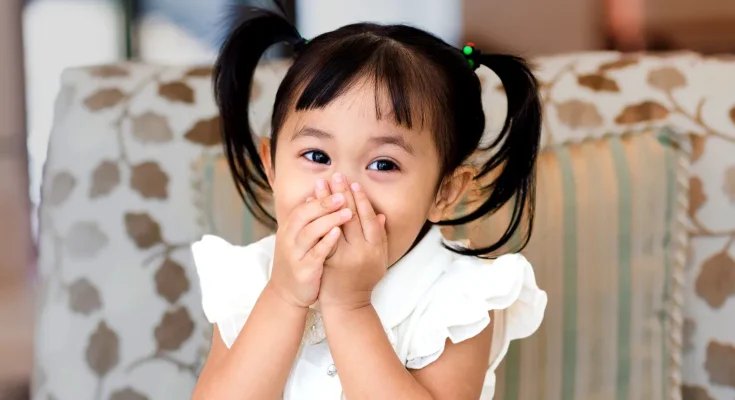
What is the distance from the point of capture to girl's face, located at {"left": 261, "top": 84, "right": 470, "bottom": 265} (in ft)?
2.35

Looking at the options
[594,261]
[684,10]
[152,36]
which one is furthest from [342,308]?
[684,10]

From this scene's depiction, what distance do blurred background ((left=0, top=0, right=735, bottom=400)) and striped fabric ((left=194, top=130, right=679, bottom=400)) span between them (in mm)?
935

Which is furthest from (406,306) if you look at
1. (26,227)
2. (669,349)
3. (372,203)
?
(26,227)

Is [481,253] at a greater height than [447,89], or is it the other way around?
[447,89]

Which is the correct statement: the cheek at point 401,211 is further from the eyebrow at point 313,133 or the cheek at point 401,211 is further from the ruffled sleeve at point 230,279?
the ruffled sleeve at point 230,279

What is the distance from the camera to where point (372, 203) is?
728 millimetres

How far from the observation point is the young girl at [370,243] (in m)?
0.72

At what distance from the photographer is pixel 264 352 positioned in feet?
2.49

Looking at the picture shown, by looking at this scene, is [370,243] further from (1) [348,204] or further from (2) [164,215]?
(2) [164,215]

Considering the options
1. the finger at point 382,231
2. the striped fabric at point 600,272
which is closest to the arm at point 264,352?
the finger at point 382,231

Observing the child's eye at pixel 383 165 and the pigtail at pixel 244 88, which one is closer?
the child's eye at pixel 383 165

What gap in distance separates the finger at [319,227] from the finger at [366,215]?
0.02 m

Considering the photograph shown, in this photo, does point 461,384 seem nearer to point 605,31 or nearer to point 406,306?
point 406,306

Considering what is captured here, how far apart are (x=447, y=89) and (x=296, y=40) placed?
0.63ft
